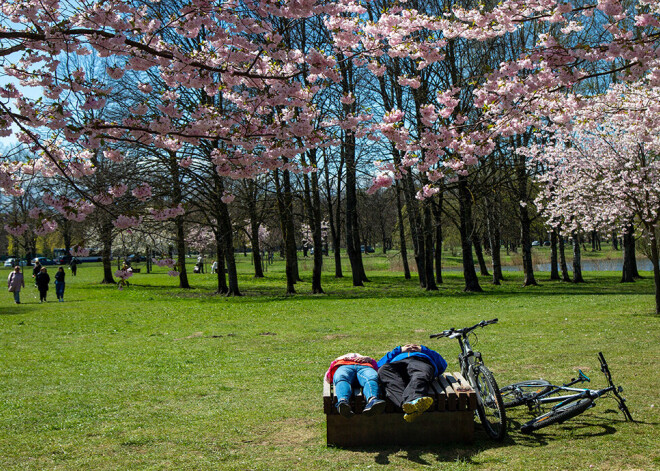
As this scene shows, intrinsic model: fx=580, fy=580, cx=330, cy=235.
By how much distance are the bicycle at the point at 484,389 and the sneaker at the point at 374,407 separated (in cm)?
91

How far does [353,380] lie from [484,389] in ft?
4.00

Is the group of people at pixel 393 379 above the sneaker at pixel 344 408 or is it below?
above

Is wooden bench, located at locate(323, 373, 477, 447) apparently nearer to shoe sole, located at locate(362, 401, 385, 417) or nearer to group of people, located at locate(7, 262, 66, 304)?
shoe sole, located at locate(362, 401, 385, 417)

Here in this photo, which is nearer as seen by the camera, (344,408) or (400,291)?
(344,408)

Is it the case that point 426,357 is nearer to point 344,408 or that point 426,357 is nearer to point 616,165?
point 344,408

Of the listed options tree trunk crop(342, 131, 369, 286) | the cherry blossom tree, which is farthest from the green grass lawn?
tree trunk crop(342, 131, 369, 286)

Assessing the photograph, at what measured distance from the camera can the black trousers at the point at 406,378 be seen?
4.88 meters

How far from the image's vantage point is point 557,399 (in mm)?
5500

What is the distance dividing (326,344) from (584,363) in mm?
4670

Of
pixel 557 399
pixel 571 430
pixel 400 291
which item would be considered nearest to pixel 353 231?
pixel 400 291

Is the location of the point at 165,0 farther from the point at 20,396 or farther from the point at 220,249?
the point at 20,396

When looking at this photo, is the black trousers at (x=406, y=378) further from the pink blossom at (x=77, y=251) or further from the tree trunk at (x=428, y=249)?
the tree trunk at (x=428, y=249)

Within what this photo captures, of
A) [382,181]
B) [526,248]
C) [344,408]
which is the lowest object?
[344,408]

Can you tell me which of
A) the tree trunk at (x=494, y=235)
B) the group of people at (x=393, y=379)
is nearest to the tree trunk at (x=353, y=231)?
the tree trunk at (x=494, y=235)
